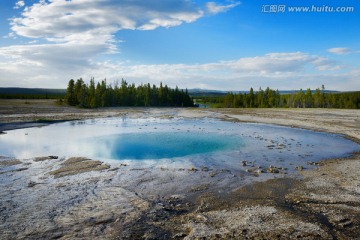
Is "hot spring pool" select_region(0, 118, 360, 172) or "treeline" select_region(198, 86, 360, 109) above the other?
"treeline" select_region(198, 86, 360, 109)

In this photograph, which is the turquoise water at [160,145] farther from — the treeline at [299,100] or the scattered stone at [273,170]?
the treeline at [299,100]

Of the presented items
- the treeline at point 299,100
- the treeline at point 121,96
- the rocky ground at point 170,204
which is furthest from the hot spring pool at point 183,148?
the treeline at point 299,100

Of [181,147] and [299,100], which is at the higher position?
[299,100]

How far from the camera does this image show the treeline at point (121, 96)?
85.1 m

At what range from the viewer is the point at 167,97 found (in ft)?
366

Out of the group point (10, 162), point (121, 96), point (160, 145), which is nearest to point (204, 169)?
point (160, 145)

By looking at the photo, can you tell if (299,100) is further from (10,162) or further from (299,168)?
(10,162)

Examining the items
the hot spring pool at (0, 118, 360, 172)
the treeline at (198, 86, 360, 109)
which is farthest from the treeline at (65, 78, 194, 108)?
the hot spring pool at (0, 118, 360, 172)

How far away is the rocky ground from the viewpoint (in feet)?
26.0

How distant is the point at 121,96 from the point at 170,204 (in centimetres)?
9257

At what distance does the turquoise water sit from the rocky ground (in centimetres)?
438

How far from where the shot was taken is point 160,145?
23.1m

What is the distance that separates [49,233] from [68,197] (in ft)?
9.72

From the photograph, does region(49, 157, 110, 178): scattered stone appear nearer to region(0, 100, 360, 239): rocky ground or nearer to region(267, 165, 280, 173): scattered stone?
region(0, 100, 360, 239): rocky ground
